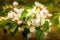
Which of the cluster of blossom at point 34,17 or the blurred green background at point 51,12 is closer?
the cluster of blossom at point 34,17

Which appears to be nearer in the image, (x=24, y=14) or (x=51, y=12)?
(x=24, y=14)

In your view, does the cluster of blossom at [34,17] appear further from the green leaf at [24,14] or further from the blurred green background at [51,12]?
the blurred green background at [51,12]

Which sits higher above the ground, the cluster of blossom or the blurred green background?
the blurred green background

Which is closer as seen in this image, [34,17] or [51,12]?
[34,17]

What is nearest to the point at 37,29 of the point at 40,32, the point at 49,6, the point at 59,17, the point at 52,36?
the point at 40,32

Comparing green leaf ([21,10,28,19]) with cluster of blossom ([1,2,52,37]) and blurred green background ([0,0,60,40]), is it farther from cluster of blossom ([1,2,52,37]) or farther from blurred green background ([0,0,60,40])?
blurred green background ([0,0,60,40])

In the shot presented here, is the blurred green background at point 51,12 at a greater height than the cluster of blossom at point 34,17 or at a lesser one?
greater

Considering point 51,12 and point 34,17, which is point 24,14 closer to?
point 34,17

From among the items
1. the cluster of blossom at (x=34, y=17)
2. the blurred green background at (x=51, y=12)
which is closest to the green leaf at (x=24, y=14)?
the cluster of blossom at (x=34, y=17)

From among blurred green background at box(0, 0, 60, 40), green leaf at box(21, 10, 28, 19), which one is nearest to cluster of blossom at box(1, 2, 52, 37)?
green leaf at box(21, 10, 28, 19)

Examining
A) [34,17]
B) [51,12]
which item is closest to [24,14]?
[34,17]

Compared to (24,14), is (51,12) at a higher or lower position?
higher

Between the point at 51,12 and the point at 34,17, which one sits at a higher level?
the point at 51,12
